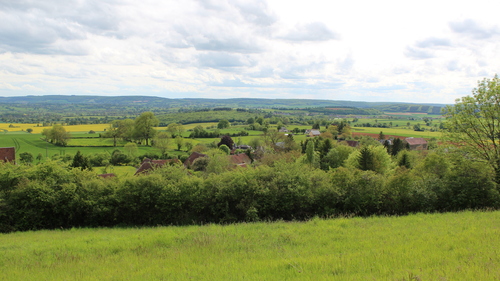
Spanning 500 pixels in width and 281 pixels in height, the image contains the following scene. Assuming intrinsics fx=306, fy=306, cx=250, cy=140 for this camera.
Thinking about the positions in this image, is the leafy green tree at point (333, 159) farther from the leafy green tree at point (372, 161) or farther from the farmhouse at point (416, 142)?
the farmhouse at point (416, 142)

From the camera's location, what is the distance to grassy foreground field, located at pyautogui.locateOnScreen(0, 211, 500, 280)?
318 inches

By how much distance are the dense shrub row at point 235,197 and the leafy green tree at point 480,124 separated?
1.80 metres

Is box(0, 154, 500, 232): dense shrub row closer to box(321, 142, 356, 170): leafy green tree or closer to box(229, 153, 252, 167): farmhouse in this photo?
box(321, 142, 356, 170): leafy green tree

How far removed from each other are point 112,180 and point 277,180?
11.1 meters

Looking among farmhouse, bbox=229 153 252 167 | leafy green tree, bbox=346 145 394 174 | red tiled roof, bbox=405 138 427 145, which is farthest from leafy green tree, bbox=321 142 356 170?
red tiled roof, bbox=405 138 427 145

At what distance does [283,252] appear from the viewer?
35.1 feet

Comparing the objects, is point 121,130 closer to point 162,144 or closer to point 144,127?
point 144,127

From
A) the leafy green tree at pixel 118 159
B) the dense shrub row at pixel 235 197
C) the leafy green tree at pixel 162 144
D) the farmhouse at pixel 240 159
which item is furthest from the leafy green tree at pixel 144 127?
the dense shrub row at pixel 235 197

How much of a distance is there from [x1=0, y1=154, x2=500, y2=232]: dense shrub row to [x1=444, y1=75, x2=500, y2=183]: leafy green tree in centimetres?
180

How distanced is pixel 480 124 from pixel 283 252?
18.0 meters

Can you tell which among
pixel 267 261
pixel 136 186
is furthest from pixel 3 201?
pixel 267 261

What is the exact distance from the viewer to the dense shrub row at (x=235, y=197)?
18.4m

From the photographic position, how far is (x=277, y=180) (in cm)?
1917

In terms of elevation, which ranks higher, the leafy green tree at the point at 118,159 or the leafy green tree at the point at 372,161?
the leafy green tree at the point at 372,161
